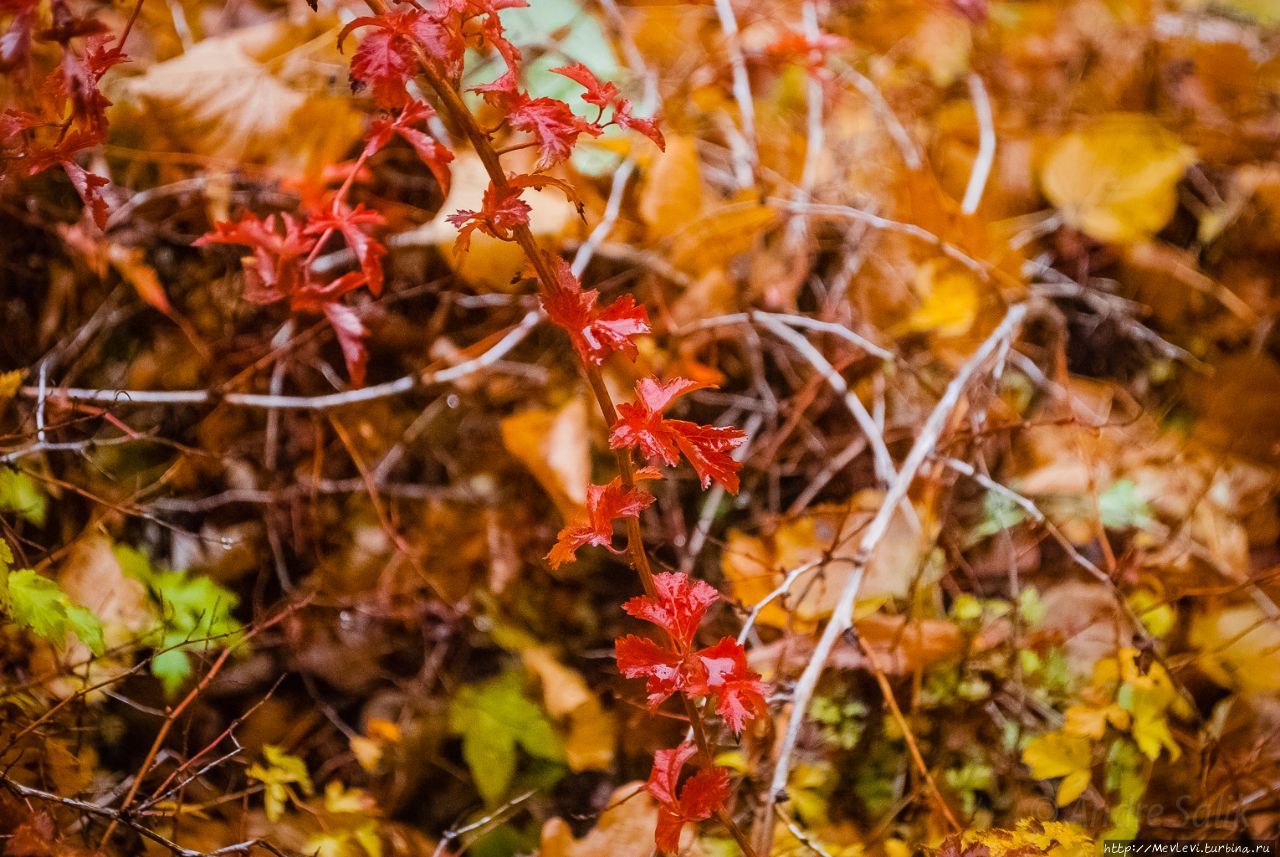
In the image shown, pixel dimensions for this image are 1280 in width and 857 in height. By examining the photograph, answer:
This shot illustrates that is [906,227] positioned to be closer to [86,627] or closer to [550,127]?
[550,127]

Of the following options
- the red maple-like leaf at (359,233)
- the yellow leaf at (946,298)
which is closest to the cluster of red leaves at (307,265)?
the red maple-like leaf at (359,233)

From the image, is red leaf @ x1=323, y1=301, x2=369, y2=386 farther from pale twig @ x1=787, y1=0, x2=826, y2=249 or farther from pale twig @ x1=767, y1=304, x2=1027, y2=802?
pale twig @ x1=787, y1=0, x2=826, y2=249

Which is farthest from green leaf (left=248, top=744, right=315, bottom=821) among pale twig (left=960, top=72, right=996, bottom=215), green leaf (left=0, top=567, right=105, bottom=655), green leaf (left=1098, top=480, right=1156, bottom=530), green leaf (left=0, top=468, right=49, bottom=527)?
pale twig (left=960, top=72, right=996, bottom=215)

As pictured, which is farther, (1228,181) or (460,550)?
(1228,181)

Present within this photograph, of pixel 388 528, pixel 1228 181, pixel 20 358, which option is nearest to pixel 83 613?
pixel 388 528

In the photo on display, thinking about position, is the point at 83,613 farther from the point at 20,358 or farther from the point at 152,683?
the point at 20,358

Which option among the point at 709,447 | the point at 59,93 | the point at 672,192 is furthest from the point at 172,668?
the point at 672,192

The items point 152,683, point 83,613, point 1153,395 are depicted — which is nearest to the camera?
point 83,613
